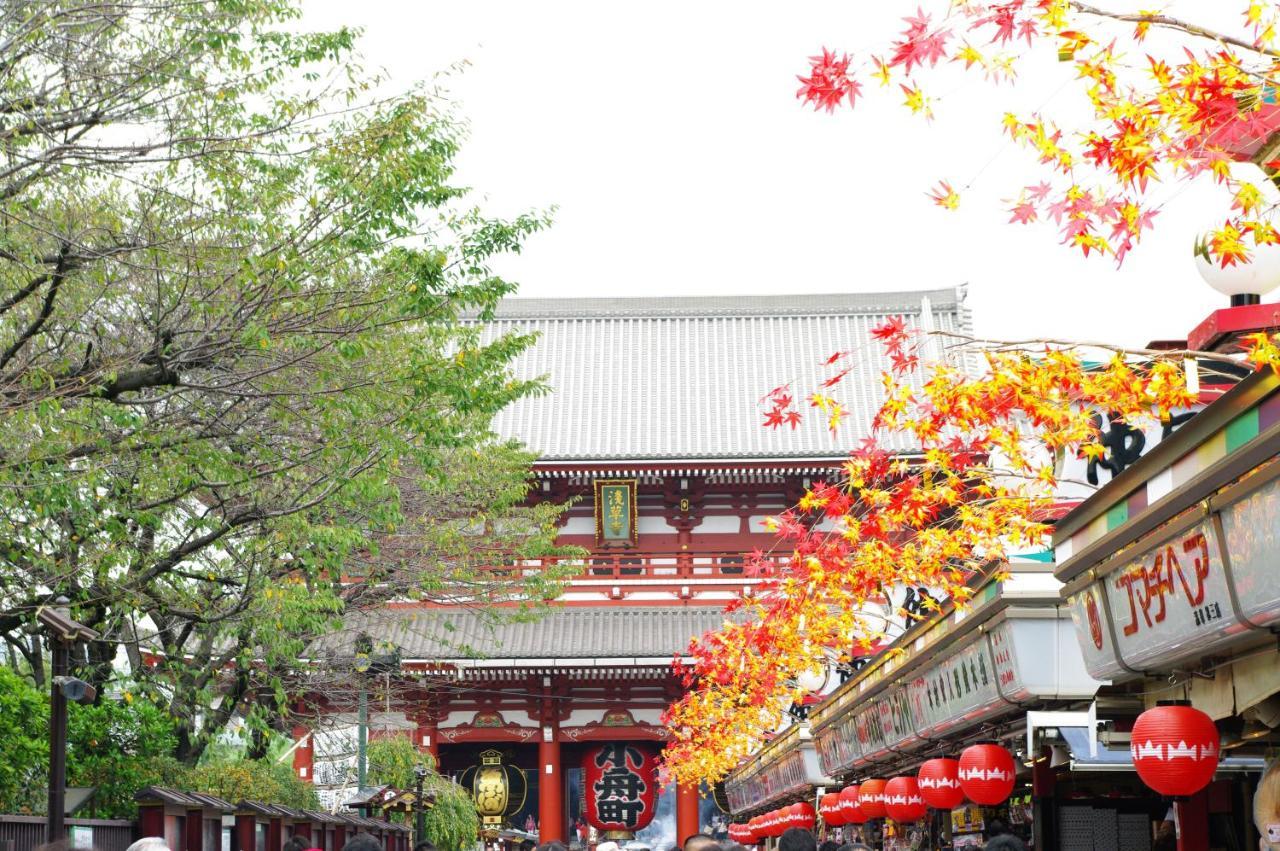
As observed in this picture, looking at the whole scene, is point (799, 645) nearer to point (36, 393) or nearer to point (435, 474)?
point (435, 474)

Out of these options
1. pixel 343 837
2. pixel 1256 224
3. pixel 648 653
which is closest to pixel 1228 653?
pixel 1256 224

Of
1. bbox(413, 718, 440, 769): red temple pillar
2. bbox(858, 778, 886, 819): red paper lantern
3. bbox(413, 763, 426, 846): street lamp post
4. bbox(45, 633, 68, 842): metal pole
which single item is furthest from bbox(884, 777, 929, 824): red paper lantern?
bbox(413, 718, 440, 769): red temple pillar

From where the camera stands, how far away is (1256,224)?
19.3 ft

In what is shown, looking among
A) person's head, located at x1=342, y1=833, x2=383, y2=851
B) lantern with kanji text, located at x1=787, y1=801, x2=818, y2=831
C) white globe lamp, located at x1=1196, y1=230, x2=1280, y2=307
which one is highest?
white globe lamp, located at x1=1196, y1=230, x2=1280, y2=307

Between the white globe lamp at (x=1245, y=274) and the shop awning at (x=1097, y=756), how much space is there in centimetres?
318

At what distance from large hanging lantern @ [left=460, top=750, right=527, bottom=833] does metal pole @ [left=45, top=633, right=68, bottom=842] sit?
2451 centimetres

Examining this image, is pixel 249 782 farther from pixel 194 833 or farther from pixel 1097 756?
pixel 1097 756

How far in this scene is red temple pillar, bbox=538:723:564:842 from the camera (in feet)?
107

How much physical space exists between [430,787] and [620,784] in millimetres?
9009

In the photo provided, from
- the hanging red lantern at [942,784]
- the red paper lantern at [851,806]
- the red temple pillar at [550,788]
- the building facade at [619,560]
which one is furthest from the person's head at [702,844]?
the red temple pillar at [550,788]

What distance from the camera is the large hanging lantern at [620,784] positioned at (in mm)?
34594

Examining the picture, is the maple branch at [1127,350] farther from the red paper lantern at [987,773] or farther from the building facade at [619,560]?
the building facade at [619,560]

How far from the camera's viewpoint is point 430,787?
26.5 metres

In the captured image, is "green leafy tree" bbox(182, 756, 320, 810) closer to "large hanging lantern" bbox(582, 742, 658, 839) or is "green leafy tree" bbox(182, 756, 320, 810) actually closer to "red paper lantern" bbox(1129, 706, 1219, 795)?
"red paper lantern" bbox(1129, 706, 1219, 795)
